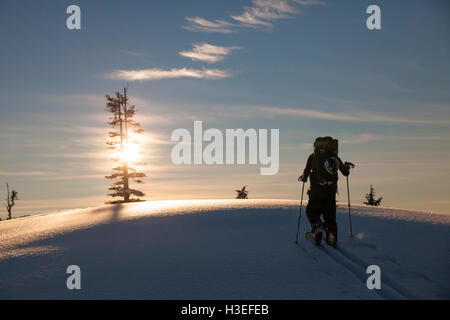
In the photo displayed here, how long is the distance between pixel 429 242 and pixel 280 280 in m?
4.45

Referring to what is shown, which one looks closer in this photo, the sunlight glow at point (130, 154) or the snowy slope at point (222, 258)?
the snowy slope at point (222, 258)

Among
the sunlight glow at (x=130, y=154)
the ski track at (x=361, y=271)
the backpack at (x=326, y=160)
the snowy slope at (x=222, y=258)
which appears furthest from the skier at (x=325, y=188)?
the sunlight glow at (x=130, y=154)

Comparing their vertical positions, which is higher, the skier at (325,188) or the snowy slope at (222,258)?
the skier at (325,188)

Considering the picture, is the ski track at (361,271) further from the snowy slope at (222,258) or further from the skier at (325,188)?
the skier at (325,188)

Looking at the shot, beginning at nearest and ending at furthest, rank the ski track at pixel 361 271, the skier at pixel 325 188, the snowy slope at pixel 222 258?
the ski track at pixel 361 271 → the snowy slope at pixel 222 258 → the skier at pixel 325 188

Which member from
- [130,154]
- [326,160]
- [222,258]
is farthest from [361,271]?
[130,154]

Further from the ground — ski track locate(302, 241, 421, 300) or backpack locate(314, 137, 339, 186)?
backpack locate(314, 137, 339, 186)

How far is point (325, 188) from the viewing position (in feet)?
28.4

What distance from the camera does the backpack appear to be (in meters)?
8.62

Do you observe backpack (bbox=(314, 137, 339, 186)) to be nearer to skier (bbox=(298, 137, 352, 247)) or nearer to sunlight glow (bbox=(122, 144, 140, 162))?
skier (bbox=(298, 137, 352, 247))

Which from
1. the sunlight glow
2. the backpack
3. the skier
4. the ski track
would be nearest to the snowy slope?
the ski track

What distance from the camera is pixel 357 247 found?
846cm

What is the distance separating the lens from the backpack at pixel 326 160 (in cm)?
862

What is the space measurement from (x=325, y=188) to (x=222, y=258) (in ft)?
9.76
